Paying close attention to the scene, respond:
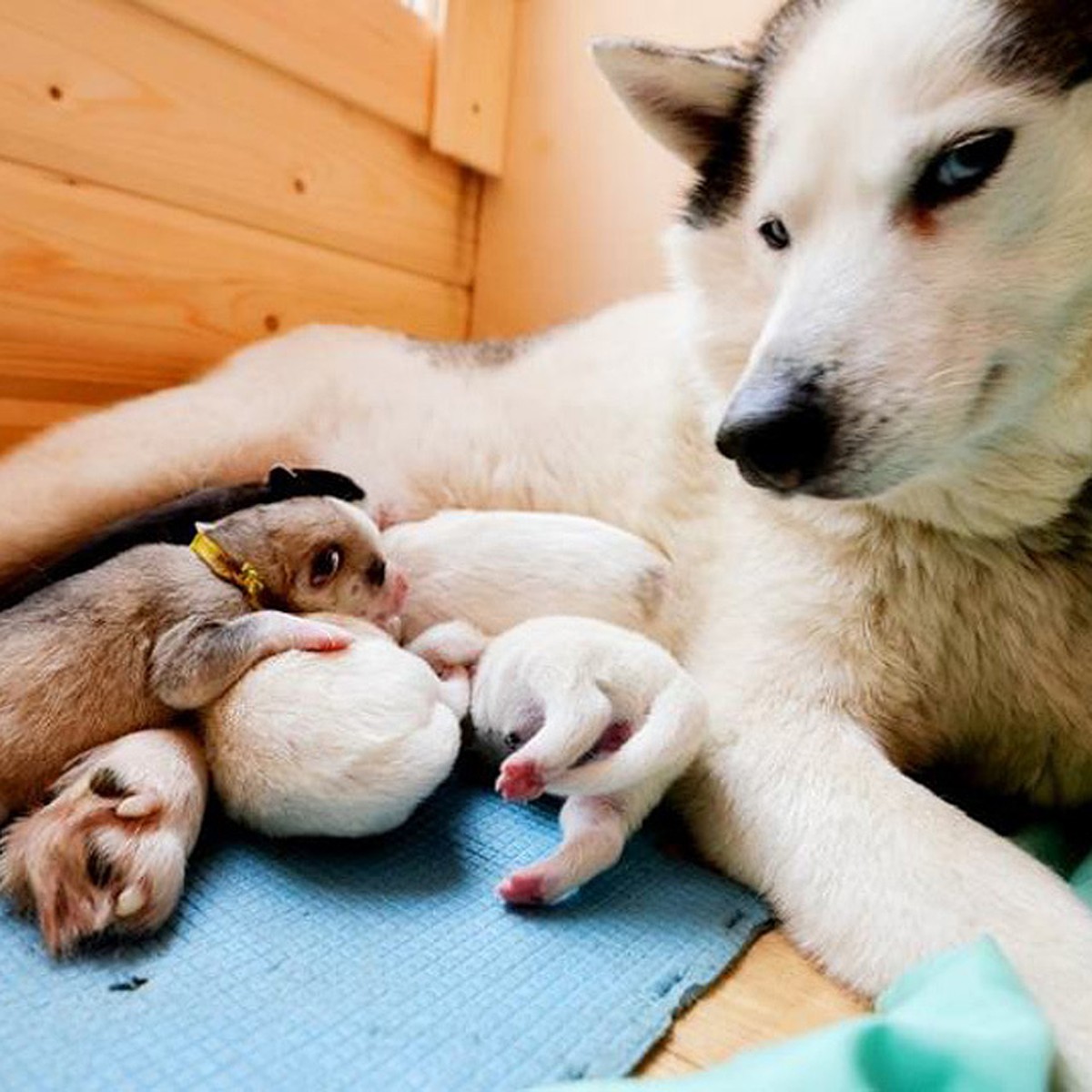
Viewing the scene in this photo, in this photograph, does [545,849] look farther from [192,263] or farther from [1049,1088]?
[192,263]

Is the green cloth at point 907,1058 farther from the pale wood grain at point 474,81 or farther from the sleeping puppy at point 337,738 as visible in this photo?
the pale wood grain at point 474,81

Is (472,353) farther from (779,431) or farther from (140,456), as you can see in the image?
(779,431)

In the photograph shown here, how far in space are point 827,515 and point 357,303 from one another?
161cm

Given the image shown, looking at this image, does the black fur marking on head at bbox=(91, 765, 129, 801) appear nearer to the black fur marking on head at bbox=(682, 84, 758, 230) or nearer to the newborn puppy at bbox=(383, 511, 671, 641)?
the newborn puppy at bbox=(383, 511, 671, 641)

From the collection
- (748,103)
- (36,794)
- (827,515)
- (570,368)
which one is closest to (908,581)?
(827,515)

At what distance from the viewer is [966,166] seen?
3.39ft

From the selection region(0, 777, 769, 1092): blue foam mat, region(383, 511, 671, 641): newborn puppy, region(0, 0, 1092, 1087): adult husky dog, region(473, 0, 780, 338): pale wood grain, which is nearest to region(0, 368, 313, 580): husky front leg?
region(0, 0, 1092, 1087): adult husky dog

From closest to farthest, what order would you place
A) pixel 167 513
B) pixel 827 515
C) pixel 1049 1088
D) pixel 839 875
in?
pixel 1049 1088 < pixel 839 875 < pixel 827 515 < pixel 167 513

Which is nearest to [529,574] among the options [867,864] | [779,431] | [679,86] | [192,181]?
[779,431]

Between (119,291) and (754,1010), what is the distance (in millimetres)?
1740

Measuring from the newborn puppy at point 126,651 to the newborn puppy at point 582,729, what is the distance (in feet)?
0.76

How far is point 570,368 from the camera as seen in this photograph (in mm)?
1954

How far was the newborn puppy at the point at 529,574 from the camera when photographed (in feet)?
4.87

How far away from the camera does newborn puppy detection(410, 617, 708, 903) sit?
1047 mm
